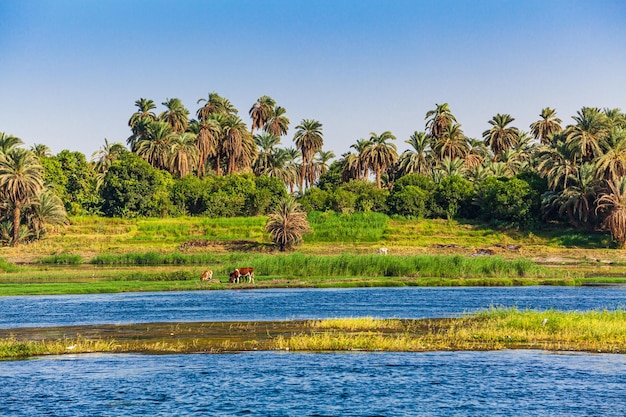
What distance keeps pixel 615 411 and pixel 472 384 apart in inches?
198

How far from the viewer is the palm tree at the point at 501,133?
524ft

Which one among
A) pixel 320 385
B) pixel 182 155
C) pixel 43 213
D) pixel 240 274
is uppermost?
pixel 182 155

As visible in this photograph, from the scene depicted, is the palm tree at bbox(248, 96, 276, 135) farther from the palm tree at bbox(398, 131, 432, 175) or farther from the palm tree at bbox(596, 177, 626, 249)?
the palm tree at bbox(596, 177, 626, 249)

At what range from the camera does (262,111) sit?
18125 cm

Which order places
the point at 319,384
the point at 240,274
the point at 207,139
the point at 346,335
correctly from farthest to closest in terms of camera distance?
the point at 207,139
the point at 240,274
the point at 346,335
the point at 319,384

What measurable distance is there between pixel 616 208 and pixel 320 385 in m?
80.7

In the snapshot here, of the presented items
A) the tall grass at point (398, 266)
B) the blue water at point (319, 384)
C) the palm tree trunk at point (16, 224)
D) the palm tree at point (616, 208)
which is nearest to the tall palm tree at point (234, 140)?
the palm tree trunk at point (16, 224)

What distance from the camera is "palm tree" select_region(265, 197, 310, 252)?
103 m

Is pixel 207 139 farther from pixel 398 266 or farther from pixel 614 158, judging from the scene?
pixel 398 266

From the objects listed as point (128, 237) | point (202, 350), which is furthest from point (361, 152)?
point (202, 350)

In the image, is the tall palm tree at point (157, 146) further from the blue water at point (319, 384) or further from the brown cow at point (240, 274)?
the blue water at point (319, 384)

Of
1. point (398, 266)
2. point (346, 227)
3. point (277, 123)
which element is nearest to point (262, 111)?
point (277, 123)

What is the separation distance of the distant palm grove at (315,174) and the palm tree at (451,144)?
8.6 inches

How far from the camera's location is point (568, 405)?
25484 mm
